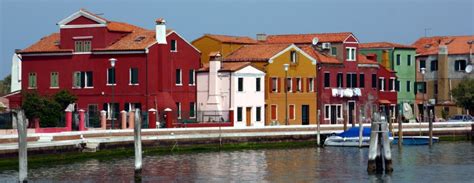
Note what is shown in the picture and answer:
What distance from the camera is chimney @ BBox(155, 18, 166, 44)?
2974 inches

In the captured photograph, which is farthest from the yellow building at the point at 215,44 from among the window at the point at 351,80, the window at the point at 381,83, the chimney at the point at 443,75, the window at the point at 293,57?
the chimney at the point at 443,75

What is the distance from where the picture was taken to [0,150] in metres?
52.0

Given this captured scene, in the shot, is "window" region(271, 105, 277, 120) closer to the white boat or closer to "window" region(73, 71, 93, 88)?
the white boat

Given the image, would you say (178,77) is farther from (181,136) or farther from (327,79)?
(327,79)

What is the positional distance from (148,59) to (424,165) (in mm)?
24570

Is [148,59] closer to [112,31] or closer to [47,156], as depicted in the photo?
[112,31]

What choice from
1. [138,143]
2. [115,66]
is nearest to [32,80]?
[115,66]

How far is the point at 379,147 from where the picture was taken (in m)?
50.8

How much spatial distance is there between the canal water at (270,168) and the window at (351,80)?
66.1ft

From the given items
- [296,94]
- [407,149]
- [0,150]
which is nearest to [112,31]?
[296,94]

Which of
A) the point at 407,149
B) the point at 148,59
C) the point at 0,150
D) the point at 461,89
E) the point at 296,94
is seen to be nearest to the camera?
the point at 0,150

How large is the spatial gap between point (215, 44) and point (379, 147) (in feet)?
122

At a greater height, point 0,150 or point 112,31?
point 112,31

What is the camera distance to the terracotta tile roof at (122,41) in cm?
7694
